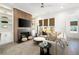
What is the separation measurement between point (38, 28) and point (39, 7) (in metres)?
0.47

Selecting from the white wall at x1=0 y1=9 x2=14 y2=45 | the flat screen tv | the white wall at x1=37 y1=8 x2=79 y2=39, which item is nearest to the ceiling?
the white wall at x1=37 y1=8 x2=79 y2=39

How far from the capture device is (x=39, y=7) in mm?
2242

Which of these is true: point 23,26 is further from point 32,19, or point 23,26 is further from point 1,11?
point 1,11

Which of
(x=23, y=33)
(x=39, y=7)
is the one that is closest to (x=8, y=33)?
(x=23, y=33)

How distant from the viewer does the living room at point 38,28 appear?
215cm

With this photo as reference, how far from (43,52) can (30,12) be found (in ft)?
3.09

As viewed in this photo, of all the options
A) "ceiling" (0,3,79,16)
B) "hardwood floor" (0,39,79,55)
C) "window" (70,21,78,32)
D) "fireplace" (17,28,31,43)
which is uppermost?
"ceiling" (0,3,79,16)

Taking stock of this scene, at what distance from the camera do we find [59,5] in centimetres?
220

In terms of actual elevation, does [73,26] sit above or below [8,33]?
above

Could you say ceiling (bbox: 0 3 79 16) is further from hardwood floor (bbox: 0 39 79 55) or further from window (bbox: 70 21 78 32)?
hardwood floor (bbox: 0 39 79 55)

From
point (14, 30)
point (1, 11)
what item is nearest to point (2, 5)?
point (1, 11)

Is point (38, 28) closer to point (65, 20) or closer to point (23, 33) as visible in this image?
point (23, 33)

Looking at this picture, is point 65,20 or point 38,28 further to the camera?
point 38,28

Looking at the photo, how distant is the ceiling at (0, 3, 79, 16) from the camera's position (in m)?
2.18
